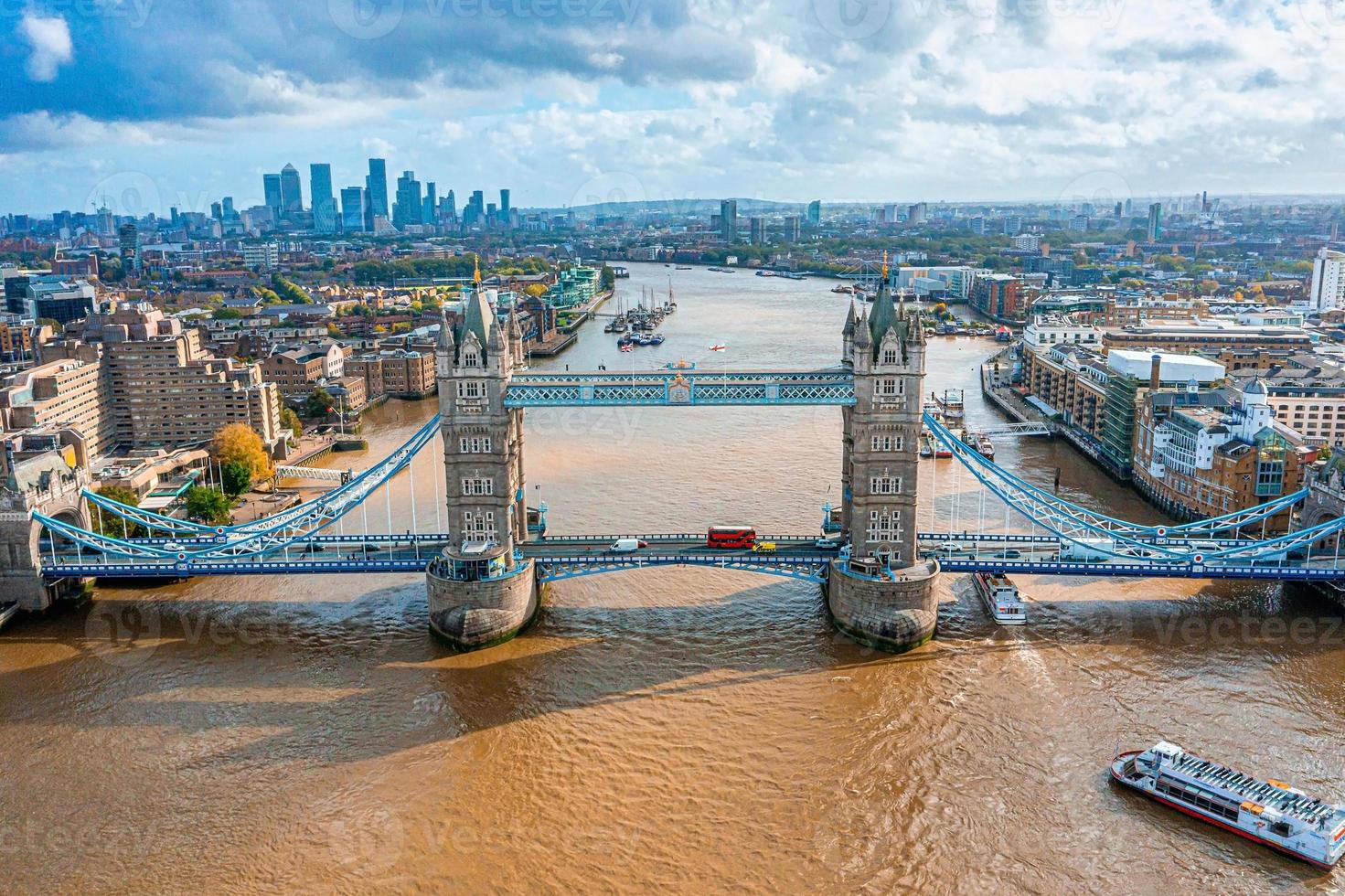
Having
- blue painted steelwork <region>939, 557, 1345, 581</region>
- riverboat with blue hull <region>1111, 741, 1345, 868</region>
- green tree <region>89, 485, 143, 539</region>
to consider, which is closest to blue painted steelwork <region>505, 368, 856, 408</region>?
blue painted steelwork <region>939, 557, 1345, 581</region>

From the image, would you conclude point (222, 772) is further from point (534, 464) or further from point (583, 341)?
point (583, 341)

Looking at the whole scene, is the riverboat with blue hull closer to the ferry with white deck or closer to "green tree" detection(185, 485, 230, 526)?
the ferry with white deck

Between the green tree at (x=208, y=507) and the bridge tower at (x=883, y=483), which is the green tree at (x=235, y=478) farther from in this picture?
the bridge tower at (x=883, y=483)

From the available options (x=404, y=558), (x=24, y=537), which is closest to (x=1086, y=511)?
(x=404, y=558)

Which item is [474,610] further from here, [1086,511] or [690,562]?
[1086,511]

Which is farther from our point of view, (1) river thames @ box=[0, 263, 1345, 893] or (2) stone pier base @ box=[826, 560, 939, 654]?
(2) stone pier base @ box=[826, 560, 939, 654]

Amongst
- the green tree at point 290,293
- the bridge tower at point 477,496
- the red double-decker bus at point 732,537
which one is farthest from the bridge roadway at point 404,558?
the green tree at point 290,293

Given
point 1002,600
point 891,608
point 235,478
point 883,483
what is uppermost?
point 883,483
